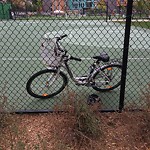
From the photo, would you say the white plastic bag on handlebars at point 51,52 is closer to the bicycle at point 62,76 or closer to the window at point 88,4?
the bicycle at point 62,76

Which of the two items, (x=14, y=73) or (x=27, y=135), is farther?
(x=14, y=73)

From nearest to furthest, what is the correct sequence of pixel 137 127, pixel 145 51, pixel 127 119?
pixel 137 127
pixel 127 119
pixel 145 51

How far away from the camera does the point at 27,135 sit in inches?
104

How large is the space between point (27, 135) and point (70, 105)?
0.60m

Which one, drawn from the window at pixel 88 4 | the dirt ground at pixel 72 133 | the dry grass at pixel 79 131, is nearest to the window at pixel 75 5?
the window at pixel 88 4

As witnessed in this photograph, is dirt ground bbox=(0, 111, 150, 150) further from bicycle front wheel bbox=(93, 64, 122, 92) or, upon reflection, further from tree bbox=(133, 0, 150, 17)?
tree bbox=(133, 0, 150, 17)

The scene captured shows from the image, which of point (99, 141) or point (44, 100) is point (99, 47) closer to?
point (44, 100)

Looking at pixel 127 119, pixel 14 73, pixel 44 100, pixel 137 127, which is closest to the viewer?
pixel 137 127

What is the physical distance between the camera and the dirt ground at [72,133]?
2443 millimetres

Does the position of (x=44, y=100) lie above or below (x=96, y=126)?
below

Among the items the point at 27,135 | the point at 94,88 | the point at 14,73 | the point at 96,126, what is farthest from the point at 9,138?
the point at 14,73

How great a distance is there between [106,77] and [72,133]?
1593 mm

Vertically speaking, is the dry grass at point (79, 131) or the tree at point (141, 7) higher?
the tree at point (141, 7)

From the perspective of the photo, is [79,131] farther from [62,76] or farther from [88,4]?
[88,4]
